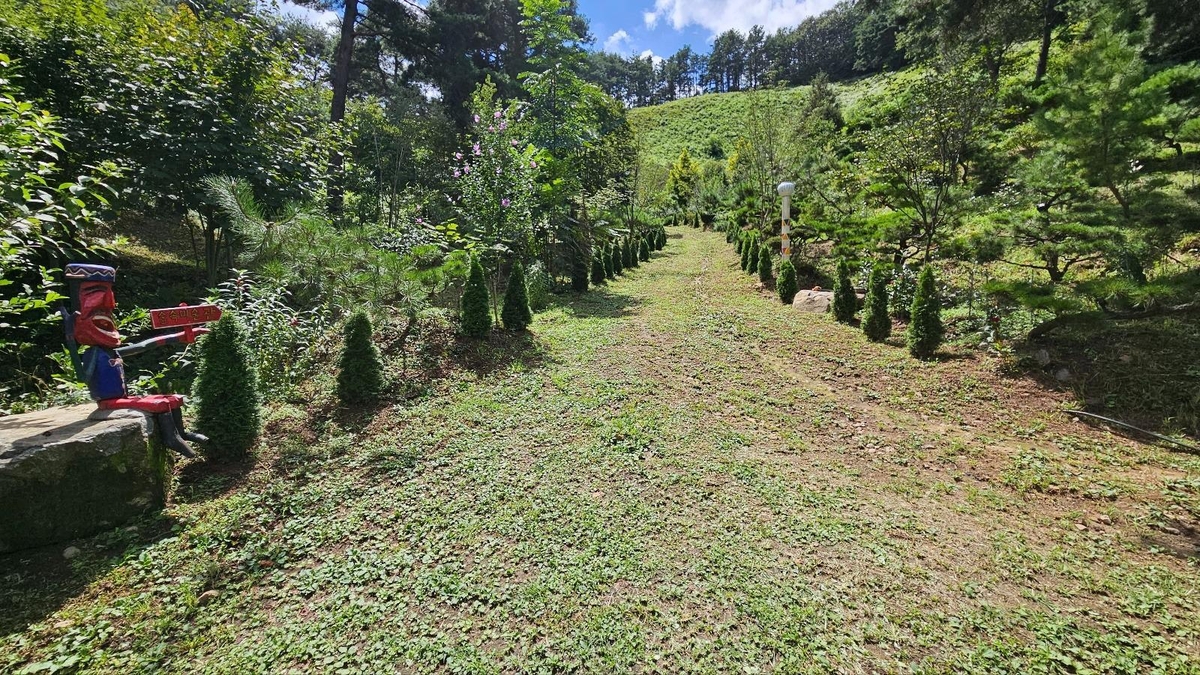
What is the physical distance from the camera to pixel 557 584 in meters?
2.44

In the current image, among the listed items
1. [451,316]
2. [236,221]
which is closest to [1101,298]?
[451,316]

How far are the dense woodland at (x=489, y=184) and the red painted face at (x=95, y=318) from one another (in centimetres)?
13

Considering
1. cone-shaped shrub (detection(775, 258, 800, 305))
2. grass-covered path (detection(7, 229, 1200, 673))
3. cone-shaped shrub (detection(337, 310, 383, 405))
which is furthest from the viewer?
cone-shaped shrub (detection(775, 258, 800, 305))

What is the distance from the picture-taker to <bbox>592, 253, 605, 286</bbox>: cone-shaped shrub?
38.3ft

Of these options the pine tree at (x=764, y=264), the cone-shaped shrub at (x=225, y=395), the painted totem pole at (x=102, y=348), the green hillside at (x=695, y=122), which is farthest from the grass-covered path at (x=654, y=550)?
the green hillside at (x=695, y=122)

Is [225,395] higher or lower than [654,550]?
higher

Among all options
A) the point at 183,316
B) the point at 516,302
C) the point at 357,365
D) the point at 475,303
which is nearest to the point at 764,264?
the point at 516,302

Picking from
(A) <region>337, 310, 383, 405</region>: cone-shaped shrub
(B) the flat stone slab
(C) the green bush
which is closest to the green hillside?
(C) the green bush

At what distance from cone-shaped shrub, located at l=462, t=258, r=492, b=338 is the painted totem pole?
330cm

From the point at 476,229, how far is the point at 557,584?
6309mm

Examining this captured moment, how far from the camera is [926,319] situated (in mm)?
5453

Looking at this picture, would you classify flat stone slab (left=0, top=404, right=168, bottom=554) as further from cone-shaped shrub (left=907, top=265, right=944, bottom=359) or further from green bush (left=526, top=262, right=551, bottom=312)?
cone-shaped shrub (left=907, top=265, right=944, bottom=359)

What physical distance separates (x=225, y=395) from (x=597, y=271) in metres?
9.20

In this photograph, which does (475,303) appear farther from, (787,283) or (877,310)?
(787,283)
